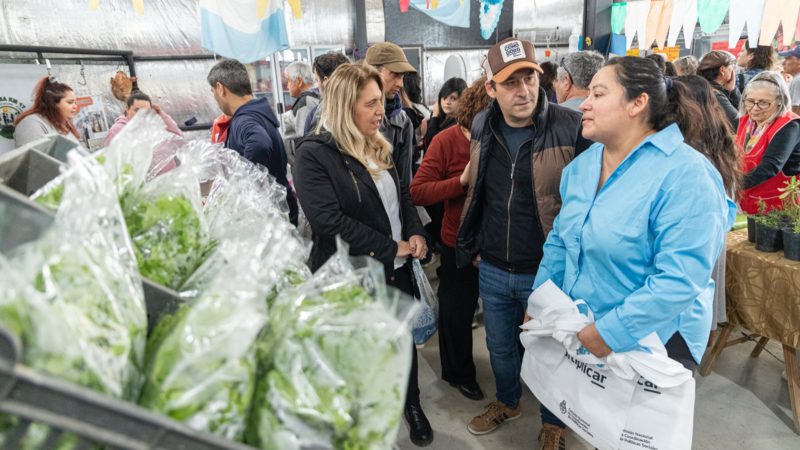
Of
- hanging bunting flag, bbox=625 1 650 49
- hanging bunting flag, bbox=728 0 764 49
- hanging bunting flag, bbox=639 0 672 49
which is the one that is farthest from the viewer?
hanging bunting flag, bbox=625 1 650 49

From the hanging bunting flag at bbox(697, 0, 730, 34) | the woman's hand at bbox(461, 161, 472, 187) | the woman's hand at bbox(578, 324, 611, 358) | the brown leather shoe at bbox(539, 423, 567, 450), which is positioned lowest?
the brown leather shoe at bbox(539, 423, 567, 450)

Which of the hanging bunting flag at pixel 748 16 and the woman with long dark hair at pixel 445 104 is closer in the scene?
the woman with long dark hair at pixel 445 104

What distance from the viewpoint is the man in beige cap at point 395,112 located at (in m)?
2.40

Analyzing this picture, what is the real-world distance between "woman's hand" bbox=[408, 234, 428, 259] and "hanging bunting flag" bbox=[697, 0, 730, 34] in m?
6.13

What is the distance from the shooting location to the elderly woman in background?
2938 mm

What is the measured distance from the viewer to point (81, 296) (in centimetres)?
49

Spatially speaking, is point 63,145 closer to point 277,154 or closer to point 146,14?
point 277,154

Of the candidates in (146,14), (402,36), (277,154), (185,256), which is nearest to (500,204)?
(277,154)

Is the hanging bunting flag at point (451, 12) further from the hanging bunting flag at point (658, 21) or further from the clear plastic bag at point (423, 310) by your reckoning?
the clear plastic bag at point (423, 310)

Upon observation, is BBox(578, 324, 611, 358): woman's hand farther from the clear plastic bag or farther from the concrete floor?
the concrete floor

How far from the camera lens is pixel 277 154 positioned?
→ 269cm

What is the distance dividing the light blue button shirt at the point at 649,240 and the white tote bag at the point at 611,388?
8cm

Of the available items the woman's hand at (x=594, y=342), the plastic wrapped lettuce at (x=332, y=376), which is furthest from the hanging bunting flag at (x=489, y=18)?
the plastic wrapped lettuce at (x=332, y=376)

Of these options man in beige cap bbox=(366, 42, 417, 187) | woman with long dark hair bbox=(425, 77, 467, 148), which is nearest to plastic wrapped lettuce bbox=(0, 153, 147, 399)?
man in beige cap bbox=(366, 42, 417, 187)
